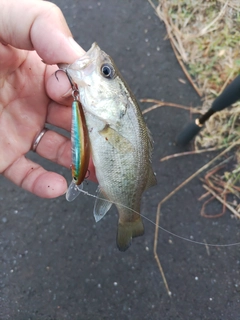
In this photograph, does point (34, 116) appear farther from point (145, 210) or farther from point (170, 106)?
point (170, 106)

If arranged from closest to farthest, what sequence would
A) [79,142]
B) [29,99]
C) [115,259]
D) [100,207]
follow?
[79,142] → [100,207] → [29,99] → [115,259]

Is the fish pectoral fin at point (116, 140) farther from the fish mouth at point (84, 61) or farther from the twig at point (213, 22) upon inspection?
the twig at point (213, 22)

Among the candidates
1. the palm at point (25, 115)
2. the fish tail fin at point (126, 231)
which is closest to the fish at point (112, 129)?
the fish tail fin at point (126, 231)

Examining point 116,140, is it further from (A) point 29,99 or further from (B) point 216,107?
(B) point 216,107

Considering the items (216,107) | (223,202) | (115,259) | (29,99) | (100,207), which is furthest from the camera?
(223,202)

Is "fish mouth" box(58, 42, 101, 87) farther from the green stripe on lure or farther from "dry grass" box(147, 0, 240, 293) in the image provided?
"dry grass" box(147, 0, 240, 293)

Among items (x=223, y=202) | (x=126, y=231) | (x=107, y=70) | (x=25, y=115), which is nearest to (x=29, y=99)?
(x=25, y=115)

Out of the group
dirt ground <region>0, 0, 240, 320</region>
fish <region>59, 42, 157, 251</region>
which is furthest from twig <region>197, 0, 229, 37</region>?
fish <region>59, 42, 157, 251</region>
